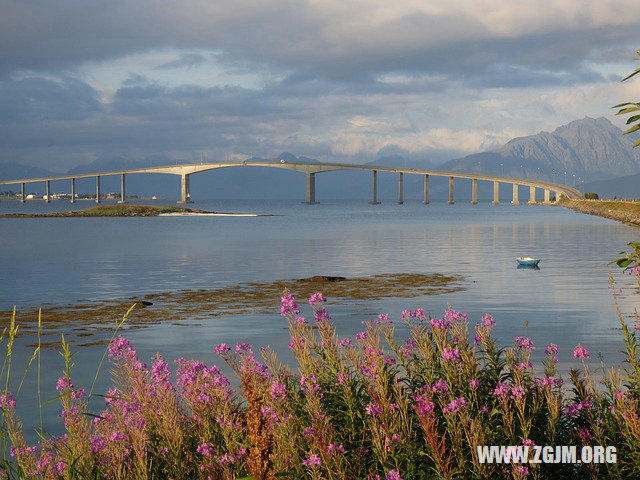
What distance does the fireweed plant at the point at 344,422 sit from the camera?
20.2 ft

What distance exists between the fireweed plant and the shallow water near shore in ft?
19.0

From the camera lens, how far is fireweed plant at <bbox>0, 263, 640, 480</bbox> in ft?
20.2

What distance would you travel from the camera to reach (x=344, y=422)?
6.99 m

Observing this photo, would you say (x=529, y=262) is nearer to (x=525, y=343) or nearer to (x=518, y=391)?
(x=525, y=343)

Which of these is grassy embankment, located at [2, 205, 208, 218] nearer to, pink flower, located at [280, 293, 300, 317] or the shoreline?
the shoreline

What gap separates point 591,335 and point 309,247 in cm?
4693

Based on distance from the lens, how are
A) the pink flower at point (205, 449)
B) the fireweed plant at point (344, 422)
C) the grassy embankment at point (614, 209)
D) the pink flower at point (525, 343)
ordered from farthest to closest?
the grassy embankment at point (614, 209) → the pink flower at point (525, 343) → the pink flower at point (205, 449) → the fireweed plant at point (344, 422)

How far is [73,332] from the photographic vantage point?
22547mm

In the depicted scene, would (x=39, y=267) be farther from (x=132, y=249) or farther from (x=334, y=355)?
(x=334, y=355)

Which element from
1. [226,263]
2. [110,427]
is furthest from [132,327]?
[226,263]

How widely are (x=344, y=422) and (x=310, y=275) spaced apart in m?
35.1

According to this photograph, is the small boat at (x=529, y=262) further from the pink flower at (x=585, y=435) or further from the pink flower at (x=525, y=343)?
the pink flower at (x=585, y=435)

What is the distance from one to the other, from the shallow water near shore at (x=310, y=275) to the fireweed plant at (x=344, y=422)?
19.0ft

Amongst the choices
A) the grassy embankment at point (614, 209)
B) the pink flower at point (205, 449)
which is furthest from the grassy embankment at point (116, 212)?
the pink flower at point (205, 449)
